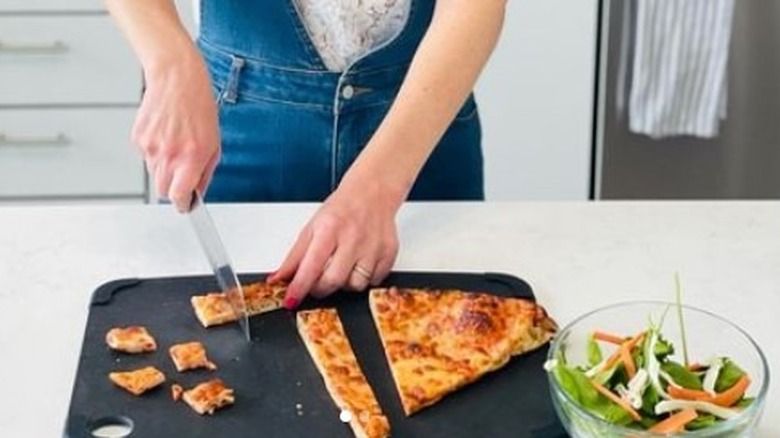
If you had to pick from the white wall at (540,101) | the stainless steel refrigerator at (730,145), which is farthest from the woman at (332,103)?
the stainless steel refrigerator at (730,145)

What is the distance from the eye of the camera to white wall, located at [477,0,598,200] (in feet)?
7.02

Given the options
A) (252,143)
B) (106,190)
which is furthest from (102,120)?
(252,143)

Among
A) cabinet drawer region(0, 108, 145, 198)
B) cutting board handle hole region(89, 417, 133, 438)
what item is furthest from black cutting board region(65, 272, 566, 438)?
cabinet drawer region(0, 108, 145, 198)

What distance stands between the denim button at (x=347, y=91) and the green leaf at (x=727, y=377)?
1.89 feet

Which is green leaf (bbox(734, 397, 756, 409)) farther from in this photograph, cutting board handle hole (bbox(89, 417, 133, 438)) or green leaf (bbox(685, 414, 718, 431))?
cutting board handle hole (bbox(89, 417, 133, 438))

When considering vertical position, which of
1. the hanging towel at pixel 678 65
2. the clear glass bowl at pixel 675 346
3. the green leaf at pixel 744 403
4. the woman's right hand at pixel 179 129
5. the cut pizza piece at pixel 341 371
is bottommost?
the hanging towel at pixel 678 65

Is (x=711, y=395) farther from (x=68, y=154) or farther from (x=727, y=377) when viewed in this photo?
(x=68, y=154)

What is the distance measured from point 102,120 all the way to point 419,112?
119 cm

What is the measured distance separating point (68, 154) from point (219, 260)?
4.22 feet

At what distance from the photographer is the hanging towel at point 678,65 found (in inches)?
83.6

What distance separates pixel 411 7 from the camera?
1366 millimetres

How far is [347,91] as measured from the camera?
53.1 inches

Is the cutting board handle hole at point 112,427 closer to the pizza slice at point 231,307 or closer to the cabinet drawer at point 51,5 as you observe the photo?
the pizza slice at point 231,307

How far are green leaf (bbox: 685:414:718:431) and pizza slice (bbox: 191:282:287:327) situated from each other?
0.37 metres
